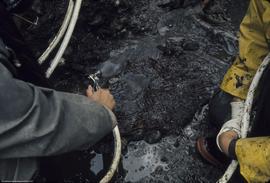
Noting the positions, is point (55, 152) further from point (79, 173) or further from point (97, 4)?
point (97, 4)

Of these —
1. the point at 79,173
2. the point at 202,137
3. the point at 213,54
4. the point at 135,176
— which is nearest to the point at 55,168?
the point at 79,173

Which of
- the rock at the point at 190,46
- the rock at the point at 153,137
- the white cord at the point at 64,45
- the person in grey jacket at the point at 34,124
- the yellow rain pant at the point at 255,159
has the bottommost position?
the rock at the point at 153,137

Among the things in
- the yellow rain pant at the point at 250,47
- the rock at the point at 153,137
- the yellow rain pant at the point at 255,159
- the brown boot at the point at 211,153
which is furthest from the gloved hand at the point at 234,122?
the rock at the point at 153,137

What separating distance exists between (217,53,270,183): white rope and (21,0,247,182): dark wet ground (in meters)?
0.38

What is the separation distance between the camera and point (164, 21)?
3.59 m

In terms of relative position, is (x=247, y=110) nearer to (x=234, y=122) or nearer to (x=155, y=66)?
(x=234, y=122)

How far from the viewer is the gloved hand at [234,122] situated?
2.45 metres

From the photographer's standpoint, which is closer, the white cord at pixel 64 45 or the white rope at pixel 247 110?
the white rope at pixel 247 110

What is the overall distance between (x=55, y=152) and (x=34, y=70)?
761 millimetres

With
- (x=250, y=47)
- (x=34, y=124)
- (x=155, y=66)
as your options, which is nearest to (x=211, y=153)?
(x=250, y=47)

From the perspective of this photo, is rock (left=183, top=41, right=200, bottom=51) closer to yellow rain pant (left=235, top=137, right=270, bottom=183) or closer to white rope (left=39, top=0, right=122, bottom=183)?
white rope (left=39, top=0, right=122, bottom=183)

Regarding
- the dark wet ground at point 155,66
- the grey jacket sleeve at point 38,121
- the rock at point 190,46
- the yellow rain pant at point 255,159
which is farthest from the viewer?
the rock at point 190,46

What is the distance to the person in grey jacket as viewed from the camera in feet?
4.81

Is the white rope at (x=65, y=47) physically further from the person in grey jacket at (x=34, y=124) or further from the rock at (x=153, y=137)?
the person in grey jacket at (x=34, y=124)
